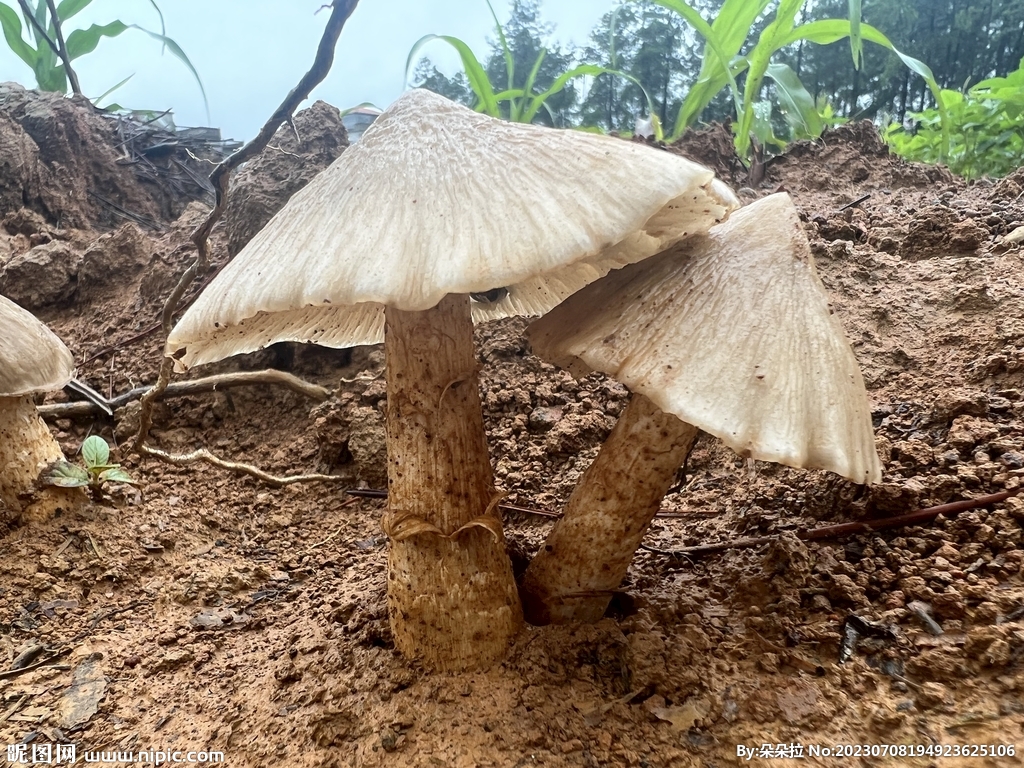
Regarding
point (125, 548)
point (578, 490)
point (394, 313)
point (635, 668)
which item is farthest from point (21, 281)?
point (635, 668)

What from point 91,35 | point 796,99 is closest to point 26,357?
point 91,35

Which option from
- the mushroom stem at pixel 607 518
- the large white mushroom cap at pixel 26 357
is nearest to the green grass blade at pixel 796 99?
the mushroom stem at pixel 607 518

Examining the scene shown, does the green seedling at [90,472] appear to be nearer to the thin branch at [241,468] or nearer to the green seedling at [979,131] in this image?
the thin branch at [241,468]

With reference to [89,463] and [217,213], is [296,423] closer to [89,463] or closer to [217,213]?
[89,463]

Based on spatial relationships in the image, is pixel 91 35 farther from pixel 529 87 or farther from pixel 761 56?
pixel 761 56

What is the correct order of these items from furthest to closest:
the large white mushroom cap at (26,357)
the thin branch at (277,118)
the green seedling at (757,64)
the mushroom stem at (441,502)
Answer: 1. the green seedling at (757,64)
2. the large white mushroom cap at (26,357)
3. the thin branch at (277,118)
4. the mushroom stem at (441,502)

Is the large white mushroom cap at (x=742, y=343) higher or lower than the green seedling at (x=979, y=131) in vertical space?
lower
